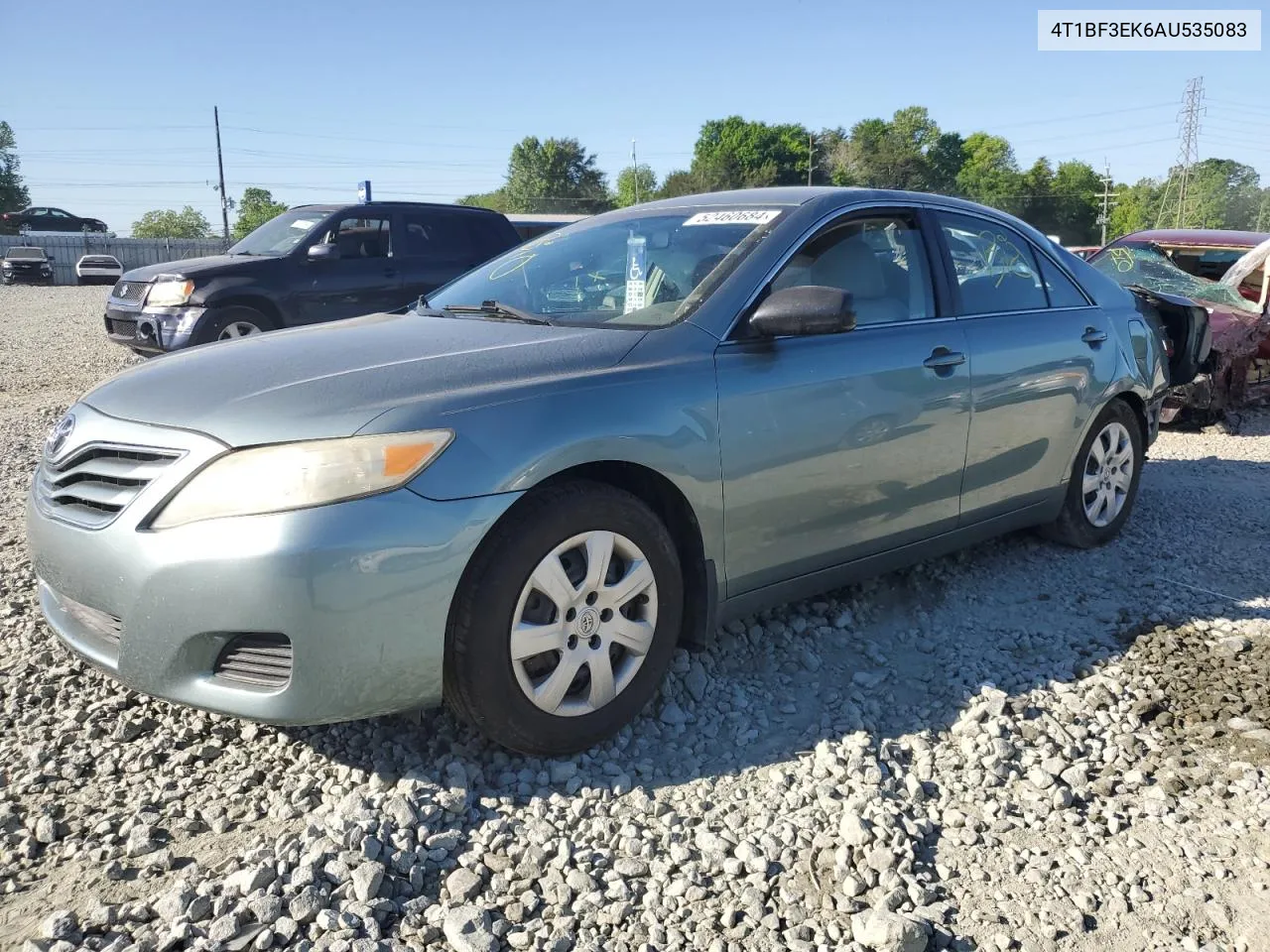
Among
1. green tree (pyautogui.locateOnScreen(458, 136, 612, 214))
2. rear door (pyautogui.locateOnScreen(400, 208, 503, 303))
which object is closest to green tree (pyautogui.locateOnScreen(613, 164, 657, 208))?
green tree (pyautogui.locateOnScreen(458, 136, 612, 214))

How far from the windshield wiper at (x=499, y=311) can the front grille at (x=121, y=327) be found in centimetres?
708

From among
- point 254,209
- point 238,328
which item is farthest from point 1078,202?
point 238,328

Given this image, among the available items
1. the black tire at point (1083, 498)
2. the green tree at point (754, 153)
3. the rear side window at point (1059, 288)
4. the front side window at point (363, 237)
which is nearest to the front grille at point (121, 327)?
the front side window at point (363, 237)

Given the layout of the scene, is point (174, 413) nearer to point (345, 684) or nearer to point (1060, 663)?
point (345, 684)

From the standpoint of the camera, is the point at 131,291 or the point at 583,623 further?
the point at 131,291

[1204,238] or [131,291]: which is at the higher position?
[1204,238]

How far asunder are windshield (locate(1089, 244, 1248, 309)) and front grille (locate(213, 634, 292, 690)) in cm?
763

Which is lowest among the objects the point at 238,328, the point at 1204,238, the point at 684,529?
the point at 684,529

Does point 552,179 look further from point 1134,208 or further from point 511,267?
point 511,267

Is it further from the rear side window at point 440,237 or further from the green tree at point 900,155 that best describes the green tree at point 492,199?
the rear side window at point 440,237

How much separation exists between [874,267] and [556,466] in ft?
5.69

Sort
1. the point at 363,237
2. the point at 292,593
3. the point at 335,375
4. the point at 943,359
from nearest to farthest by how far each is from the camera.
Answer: the point at 292,593 < the point at 335,375 < the point at 943,359 < the point at 363,237

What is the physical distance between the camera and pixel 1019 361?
13.5 feet

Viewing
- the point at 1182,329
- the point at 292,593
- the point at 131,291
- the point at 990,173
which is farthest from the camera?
the point at 990,173
